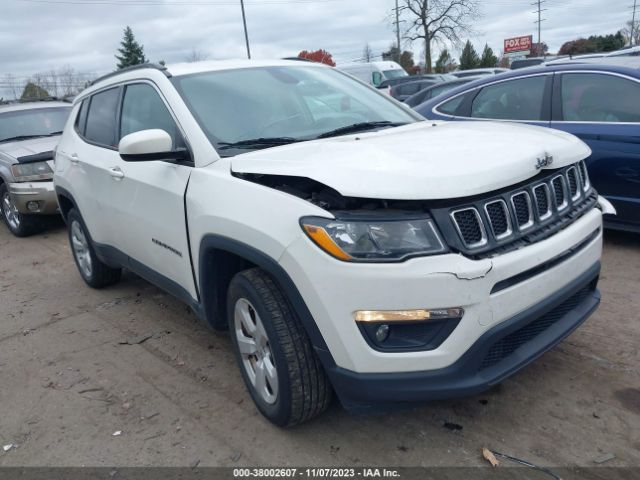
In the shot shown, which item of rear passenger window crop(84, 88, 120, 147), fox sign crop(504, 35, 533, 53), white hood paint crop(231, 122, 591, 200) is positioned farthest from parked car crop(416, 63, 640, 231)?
fox sign crop(504, 35, 533, 53)

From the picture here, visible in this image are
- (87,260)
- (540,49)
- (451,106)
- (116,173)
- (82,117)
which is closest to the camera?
(116,173)

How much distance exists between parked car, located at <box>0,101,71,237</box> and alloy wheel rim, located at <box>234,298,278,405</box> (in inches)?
212

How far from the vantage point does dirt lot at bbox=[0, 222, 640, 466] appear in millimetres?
2693

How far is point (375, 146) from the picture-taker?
2.79 meters

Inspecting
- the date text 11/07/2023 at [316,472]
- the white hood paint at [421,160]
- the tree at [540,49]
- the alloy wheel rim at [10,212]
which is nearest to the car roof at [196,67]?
the white hood paint at [421,160]

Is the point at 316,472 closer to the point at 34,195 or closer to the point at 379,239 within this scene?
the point at 379,239

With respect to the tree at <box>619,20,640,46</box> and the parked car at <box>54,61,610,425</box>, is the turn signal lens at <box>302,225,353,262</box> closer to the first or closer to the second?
the parked car at <box>54,61,610,425</box>

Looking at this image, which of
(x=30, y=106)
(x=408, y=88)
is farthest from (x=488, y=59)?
(x=30, y=106)

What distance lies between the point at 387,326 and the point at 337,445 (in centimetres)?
80

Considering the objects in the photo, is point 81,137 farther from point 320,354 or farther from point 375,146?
point 320,354

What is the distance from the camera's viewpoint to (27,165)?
7434 millimetres

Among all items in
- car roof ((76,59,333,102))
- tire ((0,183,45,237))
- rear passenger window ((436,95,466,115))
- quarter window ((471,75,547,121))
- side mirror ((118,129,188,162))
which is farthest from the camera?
tire ((0,183,45,237))

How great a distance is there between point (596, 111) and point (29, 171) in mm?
6614

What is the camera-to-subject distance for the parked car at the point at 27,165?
740 cm
